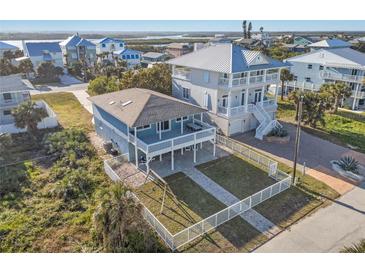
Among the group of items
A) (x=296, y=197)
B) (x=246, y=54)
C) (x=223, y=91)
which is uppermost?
(x=246, y=54)

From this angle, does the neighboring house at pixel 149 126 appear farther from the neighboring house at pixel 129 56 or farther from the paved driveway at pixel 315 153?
the neighboring house at pixel 129 56

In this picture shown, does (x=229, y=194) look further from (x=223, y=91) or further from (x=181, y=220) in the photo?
(x=223, y=91)

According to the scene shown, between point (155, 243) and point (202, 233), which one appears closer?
point (155, 243)

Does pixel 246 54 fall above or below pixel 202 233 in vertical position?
above

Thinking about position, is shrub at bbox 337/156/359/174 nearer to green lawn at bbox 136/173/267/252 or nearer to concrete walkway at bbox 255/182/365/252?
concrete walkway at bbox 255/182/365/252

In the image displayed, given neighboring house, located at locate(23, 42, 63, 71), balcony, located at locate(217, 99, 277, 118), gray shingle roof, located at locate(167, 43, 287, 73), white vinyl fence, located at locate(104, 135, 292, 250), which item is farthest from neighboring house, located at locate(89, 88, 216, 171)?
neighboring house, located at locate(23, 42, 63, 71)

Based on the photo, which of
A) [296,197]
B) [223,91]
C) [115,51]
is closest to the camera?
[296,197]

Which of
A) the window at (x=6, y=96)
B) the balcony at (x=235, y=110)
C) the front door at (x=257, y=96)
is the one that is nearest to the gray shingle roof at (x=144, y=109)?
the balcony at (x=235, y=110)

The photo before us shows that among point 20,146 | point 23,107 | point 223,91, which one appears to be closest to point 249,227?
point 223,91

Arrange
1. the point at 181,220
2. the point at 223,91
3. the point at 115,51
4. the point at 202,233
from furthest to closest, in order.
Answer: the point at 115,51 < the point at 223,91 < the point at 181,220 < the point at 202,233
